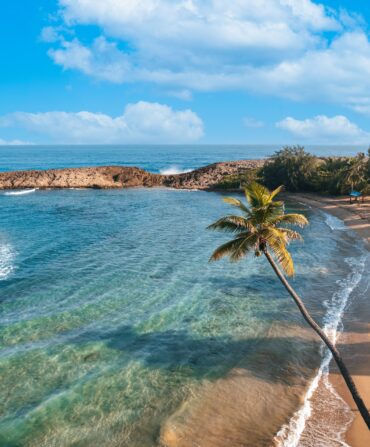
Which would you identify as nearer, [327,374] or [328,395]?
[328,395]

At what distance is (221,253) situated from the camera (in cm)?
1862

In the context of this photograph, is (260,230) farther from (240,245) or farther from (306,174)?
(306,174)

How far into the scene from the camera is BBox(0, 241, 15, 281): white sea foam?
3347 centimetres

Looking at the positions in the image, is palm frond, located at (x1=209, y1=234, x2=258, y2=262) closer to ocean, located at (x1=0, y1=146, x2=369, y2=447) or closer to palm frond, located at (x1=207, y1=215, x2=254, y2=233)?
palm frond, located at (x1=207, y1=215, x2=254, y2=233)

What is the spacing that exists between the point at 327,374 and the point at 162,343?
28.4 feet

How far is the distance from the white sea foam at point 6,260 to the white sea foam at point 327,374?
24577mm

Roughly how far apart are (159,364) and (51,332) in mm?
7049

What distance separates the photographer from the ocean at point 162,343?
15.9 meters

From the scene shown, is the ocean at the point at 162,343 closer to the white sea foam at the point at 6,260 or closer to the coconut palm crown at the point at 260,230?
the white sea foam at the point at 6,260

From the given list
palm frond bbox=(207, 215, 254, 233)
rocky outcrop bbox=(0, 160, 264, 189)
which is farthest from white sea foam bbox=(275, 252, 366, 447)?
rocky outcrop bbox=(0, 160, 264, 189)

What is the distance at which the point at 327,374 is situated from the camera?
19328mm

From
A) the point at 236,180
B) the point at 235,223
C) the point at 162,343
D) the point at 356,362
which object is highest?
the point at 235,223

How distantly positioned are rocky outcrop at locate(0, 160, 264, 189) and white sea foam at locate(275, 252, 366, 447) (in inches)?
2513

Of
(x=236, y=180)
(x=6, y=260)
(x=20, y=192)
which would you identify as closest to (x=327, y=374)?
(x=6, y=260)
